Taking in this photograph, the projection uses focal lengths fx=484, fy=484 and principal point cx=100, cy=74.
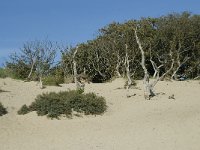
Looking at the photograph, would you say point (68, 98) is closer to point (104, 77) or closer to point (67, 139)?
point (67, 139)

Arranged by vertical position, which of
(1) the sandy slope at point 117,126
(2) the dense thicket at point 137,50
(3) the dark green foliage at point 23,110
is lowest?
(1) the sandy slope at point 117,126

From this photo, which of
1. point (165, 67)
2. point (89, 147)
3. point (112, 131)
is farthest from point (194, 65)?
point (89, 147)

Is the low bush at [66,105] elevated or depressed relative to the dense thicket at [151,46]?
depressed

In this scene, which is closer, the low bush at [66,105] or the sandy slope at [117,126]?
the sandy slope at [117,126]

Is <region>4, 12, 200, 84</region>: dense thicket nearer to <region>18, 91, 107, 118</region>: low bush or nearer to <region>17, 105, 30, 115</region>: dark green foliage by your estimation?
<region>18, 91, 107, 118</region>: low bush

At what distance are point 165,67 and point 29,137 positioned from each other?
72.0ft

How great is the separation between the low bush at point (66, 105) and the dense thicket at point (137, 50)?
13.2 metres

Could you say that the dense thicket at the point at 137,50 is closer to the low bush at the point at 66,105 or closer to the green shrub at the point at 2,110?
the low bush at the point at 66,105

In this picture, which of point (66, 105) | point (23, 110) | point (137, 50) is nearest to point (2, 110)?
point (23, 110)

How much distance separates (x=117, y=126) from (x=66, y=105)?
11.0 feet

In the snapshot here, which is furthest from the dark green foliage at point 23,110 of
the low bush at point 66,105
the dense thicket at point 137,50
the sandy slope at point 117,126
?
the dense thicket at point 137,50

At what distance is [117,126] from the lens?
20.2 metres

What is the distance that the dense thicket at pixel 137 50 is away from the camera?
38.0 m

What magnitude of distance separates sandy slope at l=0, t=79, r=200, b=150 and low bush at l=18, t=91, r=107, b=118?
0.46 m
